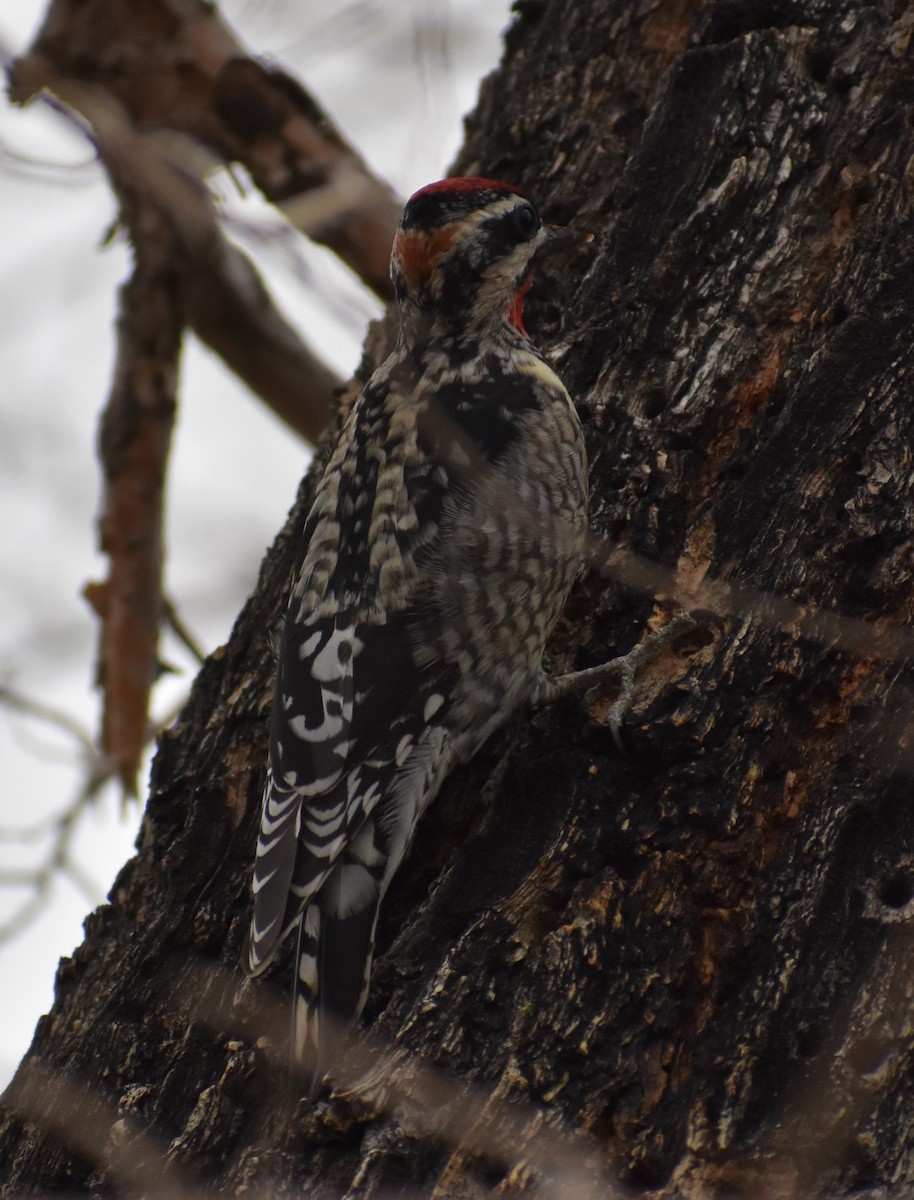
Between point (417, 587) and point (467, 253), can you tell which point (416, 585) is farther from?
point (467, 253)

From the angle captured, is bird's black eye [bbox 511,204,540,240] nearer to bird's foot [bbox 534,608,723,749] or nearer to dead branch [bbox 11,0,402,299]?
dead branch [bbox 11,0,402,299]

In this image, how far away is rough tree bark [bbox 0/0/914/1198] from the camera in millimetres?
2234

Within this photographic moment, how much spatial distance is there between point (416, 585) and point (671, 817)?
3.20ft

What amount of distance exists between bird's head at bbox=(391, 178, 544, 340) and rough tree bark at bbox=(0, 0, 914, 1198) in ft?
0.56

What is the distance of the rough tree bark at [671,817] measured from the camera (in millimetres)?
2234

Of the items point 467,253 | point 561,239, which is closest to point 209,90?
point 467,253

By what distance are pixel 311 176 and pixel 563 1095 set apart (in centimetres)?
358

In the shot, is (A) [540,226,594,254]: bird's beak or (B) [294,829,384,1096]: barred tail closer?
(B) [294,829,384,1096]: barred tail

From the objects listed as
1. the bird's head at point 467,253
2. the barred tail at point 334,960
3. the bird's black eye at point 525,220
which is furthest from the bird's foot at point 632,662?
the bird's black eye at point 525,220

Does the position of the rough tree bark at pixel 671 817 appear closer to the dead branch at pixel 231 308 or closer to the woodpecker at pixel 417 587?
the woodpecker at pixel 417 587

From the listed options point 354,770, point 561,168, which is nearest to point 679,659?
point 354,770

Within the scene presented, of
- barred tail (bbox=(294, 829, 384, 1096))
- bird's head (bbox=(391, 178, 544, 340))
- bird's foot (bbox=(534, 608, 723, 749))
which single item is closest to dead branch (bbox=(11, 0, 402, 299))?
bird's head (bbox=(391, 178, 544, 340))

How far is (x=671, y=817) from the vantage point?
2.54m

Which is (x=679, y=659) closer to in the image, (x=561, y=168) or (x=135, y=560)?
(x=561, y=168)
